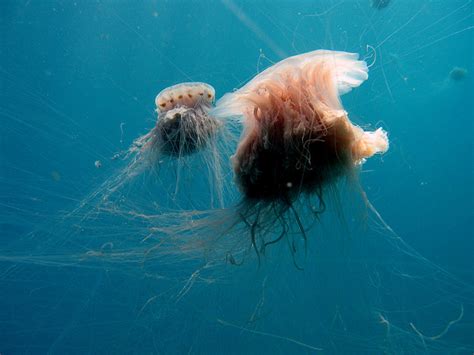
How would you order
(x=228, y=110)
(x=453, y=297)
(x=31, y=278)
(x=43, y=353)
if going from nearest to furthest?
1. (x=228, y=110)
2. (x=453, y=297)
3. (x=31, y=278)
4. (x=43, y=353)

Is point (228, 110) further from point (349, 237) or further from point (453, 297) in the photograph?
point (453, 297)

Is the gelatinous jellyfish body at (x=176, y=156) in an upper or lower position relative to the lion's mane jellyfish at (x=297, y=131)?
upper

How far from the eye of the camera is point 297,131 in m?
2.91

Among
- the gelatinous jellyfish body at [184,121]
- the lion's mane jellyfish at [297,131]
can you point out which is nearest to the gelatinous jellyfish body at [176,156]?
the gelatinous jellyfish body at [184,121]

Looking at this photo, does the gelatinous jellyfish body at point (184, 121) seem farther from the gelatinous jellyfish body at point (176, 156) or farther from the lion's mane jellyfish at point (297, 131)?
the lion's mane jellyfish at point (297, 131)

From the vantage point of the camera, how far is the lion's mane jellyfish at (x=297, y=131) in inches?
116

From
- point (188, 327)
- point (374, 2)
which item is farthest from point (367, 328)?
point (374, 2)

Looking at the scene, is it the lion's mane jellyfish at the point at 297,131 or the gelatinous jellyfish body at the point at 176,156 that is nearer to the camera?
the lion's mane jellyfish at the point at 297,131

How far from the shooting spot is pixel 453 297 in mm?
4473

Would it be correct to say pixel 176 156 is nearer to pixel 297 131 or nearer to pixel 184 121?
pixel 184 121

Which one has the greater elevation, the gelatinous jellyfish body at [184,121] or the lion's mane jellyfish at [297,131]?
the gelatinous jellyfish body at [184,121]

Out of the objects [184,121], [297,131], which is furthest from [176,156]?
[297,131]

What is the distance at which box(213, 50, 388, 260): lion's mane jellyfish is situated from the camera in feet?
9.71

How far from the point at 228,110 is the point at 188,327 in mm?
3851
